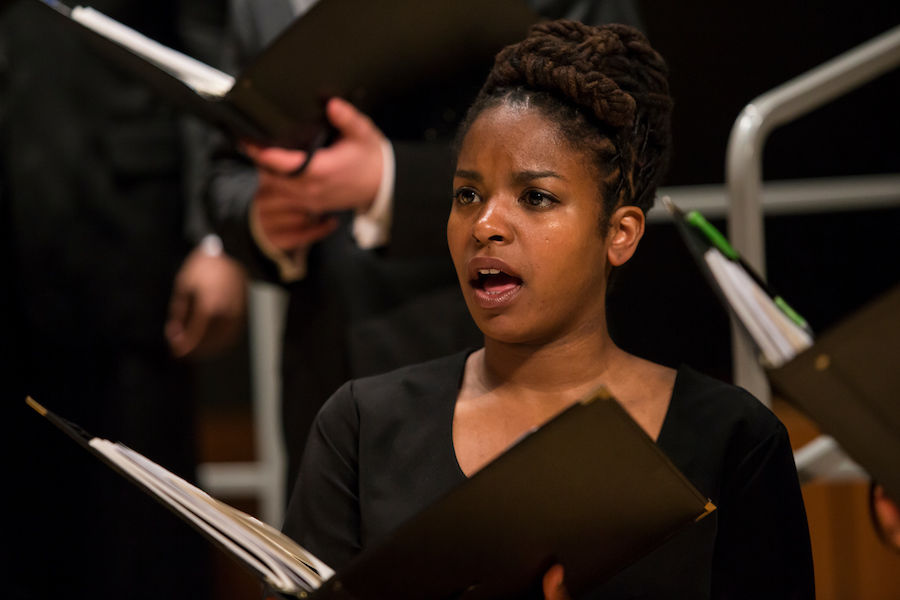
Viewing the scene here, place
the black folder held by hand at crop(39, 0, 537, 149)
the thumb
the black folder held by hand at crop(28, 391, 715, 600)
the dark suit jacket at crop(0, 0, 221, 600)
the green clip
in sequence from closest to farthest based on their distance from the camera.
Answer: the black folder held by hand at crop(28, 391, 715, 600)
the green clip
the black folder held by hand at crop(39, 0, 537, 149)
the thumb
the dark suit jacket at crop(0, 0, 221, 600)

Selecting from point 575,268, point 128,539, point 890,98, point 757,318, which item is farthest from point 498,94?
point 128,539

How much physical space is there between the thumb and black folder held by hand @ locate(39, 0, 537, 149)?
13 mm

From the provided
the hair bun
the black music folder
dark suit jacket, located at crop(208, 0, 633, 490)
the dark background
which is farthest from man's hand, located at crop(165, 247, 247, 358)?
the black music folder

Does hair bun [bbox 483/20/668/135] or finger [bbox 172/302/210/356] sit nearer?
hair bun [bbox 483/20/668/135]

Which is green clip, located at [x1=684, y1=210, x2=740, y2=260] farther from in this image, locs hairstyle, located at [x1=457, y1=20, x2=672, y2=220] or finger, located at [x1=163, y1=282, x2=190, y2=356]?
finger, located at [x1=163, y1=282, x2=190, y2=356]

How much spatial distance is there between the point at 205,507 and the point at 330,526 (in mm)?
211

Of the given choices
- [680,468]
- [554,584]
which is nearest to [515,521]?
[554,584]

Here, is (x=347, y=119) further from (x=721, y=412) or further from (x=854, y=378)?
(x=854, y=378)

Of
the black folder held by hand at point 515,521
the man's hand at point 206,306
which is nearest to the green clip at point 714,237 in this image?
the black folder held by hand at point 515,521

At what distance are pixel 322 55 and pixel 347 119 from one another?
10 centimetres

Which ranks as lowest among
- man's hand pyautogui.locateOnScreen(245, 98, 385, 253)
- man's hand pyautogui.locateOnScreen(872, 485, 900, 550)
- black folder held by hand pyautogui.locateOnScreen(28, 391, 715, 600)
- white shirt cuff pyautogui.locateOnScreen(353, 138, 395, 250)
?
man's hand pyautogui.locateOnScreen(872, 485, 900, 550)

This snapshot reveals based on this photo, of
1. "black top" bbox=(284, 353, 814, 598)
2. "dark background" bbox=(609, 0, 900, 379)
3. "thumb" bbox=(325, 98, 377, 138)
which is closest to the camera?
"black top" bbox=(284, 353, 814, 598)

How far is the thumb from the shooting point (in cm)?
143

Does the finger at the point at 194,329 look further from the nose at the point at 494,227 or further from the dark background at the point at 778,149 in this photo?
the nose at the point at 494,227
